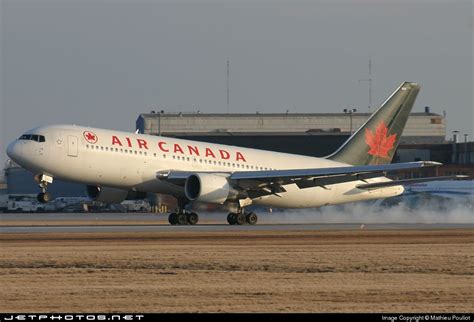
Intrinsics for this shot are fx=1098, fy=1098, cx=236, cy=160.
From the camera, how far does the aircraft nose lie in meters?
Answer: 47.6

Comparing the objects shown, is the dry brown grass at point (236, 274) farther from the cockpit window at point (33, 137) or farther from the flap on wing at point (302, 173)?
Result: the flap on wing at point (302, 173)

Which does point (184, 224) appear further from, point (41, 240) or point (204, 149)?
point (41, 240)

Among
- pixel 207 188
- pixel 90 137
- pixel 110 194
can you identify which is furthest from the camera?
pixel 110 194

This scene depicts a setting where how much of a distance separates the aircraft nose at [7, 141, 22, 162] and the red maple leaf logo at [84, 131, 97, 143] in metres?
2.88

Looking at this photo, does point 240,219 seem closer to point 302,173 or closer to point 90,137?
point 302,173

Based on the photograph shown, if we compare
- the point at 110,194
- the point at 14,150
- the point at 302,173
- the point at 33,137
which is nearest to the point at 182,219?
the point at 110,194

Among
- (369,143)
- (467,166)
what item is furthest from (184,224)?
(467,166)

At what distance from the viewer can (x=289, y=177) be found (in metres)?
50.0

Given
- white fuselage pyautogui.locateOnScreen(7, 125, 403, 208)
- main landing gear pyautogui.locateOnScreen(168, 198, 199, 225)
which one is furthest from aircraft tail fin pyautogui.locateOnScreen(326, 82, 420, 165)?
main landing gear pyautogui.locateOnScreen(168, 198, 199, 225)

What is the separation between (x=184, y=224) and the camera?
50.5 m

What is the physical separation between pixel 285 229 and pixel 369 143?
44.4 ft

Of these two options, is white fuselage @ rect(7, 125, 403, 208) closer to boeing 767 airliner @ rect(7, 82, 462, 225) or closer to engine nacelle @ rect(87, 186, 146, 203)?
boeing 767 airliner @ rect(7, 82, 462, 225)

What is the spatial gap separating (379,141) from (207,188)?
13.2 m

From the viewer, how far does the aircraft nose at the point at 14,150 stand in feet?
156
